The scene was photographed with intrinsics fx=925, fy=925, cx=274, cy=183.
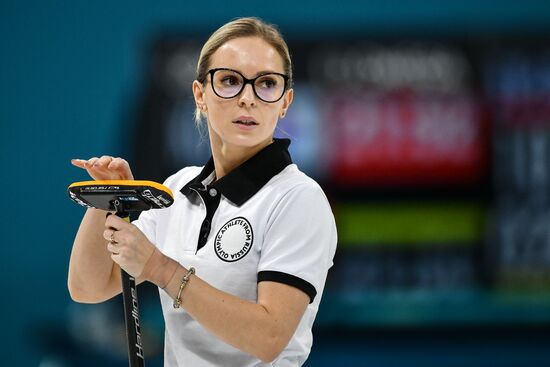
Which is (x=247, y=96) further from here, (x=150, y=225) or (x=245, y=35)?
(x=150, y=225)

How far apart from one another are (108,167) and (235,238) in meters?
0.27

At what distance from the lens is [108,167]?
1.71 meters

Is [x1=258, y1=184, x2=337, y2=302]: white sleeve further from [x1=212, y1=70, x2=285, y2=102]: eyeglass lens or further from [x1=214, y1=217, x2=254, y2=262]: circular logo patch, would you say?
[x1=212, y1=70, x2=285, y2=102]: eyeglass lens

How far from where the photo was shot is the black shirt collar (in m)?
1.72

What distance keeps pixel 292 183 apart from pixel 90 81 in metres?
2.28

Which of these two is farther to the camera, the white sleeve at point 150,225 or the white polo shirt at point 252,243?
the white sleeve at point 150,225

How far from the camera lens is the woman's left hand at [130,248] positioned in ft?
5.04

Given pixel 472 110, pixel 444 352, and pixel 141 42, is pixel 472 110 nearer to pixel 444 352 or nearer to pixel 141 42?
pixel 444 352

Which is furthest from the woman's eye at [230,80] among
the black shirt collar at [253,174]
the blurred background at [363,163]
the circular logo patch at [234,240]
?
the blurred background at [363,163]

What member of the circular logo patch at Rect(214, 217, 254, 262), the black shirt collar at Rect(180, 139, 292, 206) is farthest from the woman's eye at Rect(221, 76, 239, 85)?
the circular logo patch at Rect(214, 217, 254, 262)

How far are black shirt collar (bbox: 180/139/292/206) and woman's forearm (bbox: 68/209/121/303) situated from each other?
0.21 metres

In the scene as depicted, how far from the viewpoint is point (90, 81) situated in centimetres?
380

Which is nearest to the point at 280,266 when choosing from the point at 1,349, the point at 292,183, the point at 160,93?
the point at 292,183

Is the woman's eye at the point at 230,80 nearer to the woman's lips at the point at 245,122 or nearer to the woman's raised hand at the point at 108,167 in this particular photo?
the woman's lips at the point at 245,122
